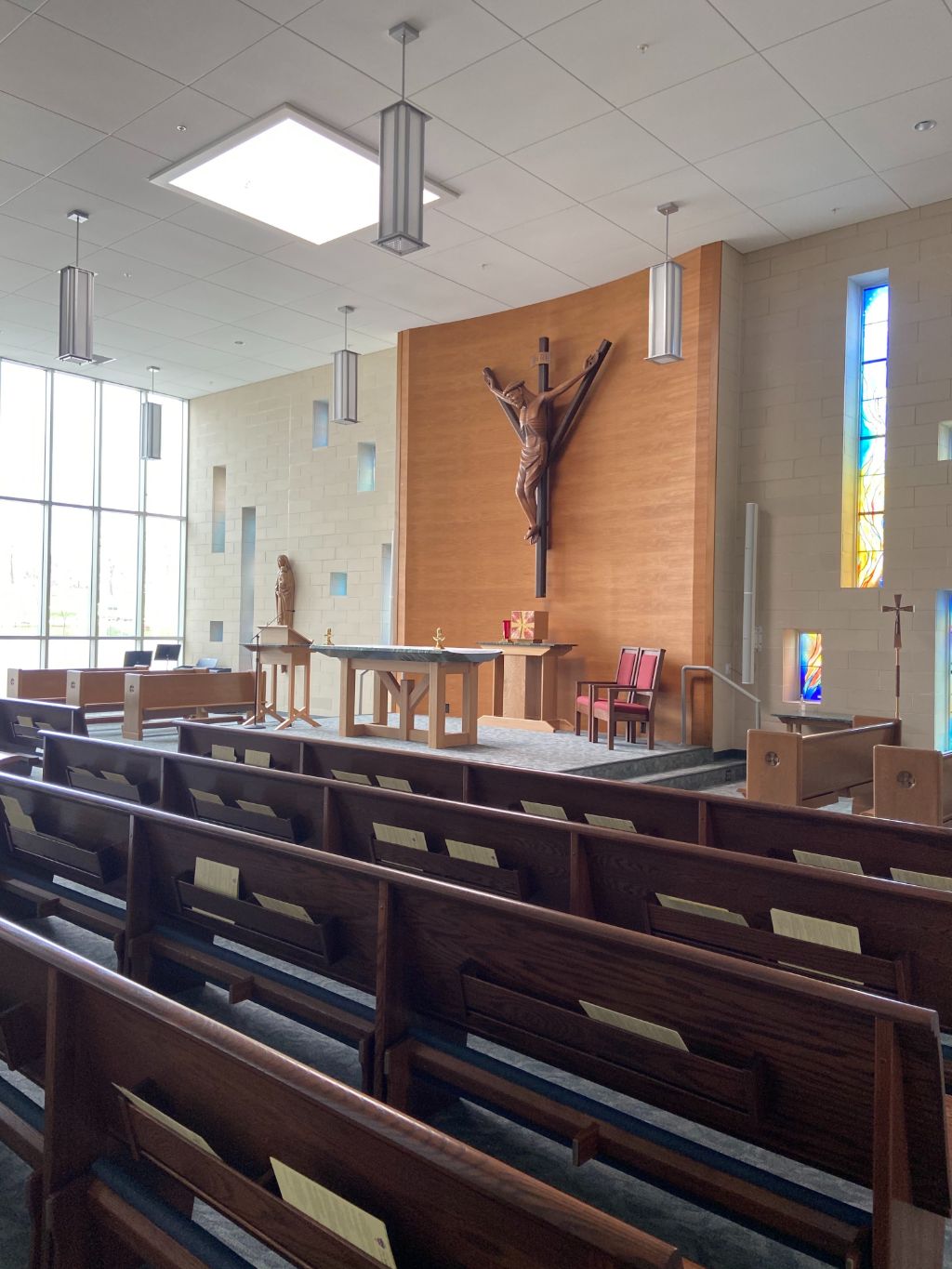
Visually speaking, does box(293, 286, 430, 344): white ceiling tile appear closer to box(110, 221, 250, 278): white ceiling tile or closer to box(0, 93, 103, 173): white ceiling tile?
box(110, 221, 250, 278): white ceiling tile

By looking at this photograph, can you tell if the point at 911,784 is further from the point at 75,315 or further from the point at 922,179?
the point at 75,315

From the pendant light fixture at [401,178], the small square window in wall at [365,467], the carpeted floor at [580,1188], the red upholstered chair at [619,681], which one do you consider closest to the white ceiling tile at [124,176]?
the pendant light fixture at [401,178]

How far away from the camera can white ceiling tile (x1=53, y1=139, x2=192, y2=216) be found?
21.4 feet

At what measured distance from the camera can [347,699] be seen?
24.1 ft

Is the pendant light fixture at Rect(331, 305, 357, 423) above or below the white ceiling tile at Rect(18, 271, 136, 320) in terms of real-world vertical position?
below

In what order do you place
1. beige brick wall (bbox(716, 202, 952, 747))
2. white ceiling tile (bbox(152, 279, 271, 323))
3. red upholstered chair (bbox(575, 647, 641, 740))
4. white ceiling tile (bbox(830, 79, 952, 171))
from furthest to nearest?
white ceiling tile (bbox(152, 279, 271, 323)), red upholstered chair (bbox(575, 647, 641, 740)), beige brick wall (bbox(716, 202, 952, 747)), white ceiling tile (bbox(830, 79, 952, 171))

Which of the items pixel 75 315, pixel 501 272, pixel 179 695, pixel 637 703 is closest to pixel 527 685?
pixel 637 703

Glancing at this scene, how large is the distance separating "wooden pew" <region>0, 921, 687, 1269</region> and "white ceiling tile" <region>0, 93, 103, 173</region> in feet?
20.6

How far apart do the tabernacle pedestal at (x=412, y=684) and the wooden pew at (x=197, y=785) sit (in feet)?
10.7

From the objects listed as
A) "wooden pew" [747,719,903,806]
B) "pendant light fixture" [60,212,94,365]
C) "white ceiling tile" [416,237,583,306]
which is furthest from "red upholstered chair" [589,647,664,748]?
"pendant light fixture" [60,212,94,365]

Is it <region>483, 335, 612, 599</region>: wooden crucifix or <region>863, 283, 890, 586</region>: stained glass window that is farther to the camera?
<region>483, 335, 612, 599</region>: wooden crucifix

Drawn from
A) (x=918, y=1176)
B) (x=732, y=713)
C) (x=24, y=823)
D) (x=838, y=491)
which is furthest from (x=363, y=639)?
(x=918, y=1176)

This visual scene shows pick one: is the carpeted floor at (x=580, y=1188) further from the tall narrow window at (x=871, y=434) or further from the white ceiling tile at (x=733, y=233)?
the white ceiling tile at (x=733, y=233)

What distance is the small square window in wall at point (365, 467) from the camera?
11.2m
